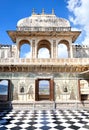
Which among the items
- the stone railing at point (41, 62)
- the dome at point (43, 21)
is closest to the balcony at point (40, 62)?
the stone railing at point (41, 62)

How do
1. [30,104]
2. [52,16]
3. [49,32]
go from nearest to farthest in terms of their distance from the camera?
1. [30,104]
2. [49,32]
3. [52,16]

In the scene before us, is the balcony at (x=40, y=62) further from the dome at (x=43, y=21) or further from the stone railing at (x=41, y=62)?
the dome at (x=43, y=21)

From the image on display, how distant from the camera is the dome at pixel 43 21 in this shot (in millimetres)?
16203

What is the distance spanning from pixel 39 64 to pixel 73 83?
8.76 feet

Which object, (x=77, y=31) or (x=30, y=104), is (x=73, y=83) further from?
(x=77, y=31)

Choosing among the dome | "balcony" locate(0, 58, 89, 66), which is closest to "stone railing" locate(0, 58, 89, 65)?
"balcony" locate(0, 58, 89, 66)

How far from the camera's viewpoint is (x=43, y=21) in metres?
16.6

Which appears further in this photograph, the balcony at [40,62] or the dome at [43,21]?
the dome at [43,21]

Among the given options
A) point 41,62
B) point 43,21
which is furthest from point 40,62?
point 43,21

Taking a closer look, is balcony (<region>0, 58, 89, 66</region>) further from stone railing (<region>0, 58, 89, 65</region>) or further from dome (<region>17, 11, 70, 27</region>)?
dome (<region>17, 11, 70, 27</region>)

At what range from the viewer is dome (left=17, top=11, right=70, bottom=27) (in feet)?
53.2

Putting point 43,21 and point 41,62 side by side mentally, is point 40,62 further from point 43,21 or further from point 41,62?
point 43,21

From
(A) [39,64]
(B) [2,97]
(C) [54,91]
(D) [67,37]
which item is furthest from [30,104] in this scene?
(D) [67,37]

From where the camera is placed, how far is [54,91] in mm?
13297
